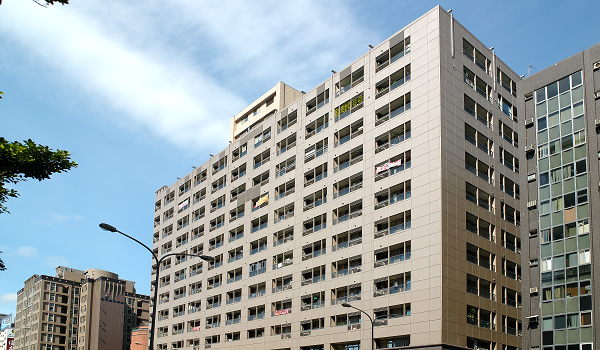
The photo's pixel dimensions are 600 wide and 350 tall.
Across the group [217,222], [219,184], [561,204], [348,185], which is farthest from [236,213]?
[561,204]

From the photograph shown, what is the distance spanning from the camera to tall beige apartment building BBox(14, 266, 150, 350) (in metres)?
157

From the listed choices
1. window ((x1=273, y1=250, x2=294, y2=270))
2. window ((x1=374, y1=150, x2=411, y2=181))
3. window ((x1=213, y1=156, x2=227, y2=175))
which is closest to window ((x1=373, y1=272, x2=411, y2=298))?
window ((x1=374, y1=150, x2=411, y2=181))

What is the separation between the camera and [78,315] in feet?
536

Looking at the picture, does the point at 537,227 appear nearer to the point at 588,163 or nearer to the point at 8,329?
the point at 588,163

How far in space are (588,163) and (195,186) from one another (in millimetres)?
66887

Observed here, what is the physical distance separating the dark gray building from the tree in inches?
1536

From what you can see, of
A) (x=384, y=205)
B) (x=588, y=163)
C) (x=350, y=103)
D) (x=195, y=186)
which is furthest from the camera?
(x=195, y=186)

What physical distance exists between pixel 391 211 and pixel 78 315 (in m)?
126

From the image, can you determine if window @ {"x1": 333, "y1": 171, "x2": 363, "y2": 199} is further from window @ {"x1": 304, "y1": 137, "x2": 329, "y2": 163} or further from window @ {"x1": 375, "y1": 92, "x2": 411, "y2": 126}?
window @ {"x1": 375, "y1": 92, "x2": 411, "y2": 126}

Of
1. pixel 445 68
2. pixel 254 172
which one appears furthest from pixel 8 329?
pixel 445 68

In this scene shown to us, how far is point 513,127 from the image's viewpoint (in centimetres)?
7156

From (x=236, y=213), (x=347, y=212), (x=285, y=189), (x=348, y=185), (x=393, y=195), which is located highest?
(x=285, y=189)

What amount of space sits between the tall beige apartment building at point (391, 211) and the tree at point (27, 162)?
4033cm

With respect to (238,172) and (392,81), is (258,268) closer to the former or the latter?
(238,172)
